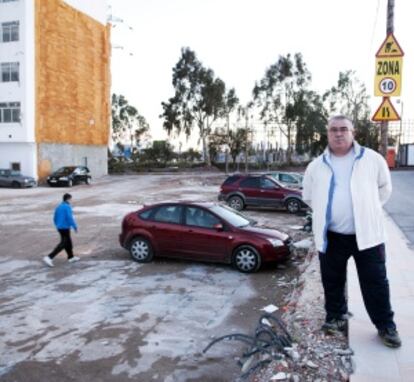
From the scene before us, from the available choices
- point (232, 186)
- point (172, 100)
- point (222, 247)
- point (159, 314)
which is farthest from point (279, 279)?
point (172, 100)

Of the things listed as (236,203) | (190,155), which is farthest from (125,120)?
(236,203)

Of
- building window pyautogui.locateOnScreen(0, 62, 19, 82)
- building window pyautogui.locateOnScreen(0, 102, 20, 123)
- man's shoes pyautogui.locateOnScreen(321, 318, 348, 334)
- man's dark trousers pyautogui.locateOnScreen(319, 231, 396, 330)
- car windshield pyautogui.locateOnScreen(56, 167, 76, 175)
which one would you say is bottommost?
car windshield pyautogui.locateOnScreen(56, 167, 76, 175)

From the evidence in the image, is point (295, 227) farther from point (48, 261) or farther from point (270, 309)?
point (270, 309)

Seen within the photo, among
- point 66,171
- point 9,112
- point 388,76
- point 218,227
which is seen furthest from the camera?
point 9,112

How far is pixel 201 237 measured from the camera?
11.0 meters

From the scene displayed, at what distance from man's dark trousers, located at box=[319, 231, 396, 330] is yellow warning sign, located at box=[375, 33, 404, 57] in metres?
6.05

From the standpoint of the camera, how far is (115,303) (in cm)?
838

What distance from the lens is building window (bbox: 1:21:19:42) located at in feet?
136

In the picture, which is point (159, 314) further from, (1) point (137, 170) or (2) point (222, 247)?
(1) point (137, 170)

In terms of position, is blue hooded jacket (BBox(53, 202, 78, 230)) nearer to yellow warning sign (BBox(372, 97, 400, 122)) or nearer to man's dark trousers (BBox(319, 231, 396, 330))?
yellow warning sign (BBox(372, 97, 400, 122))

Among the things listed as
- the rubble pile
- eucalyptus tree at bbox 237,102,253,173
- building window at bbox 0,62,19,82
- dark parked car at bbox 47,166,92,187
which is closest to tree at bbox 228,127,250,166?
eucalyptus tree at bbox 237,102,253,173

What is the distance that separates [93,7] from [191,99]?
68.4 ft

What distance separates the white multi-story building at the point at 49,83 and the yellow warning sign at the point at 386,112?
121 feet

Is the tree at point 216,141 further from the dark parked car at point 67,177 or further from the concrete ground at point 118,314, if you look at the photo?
the concrete ground at point 118,314
